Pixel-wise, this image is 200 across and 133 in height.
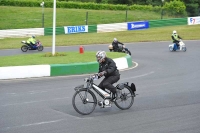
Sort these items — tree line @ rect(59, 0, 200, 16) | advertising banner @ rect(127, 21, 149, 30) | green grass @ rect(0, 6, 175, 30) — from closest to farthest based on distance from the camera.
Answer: advertising banner @ rect(127, 21, 149, 30)
green grass @ rect(0, 6, 175, 30)
tree line @ rect(59, 0, 200, 16)

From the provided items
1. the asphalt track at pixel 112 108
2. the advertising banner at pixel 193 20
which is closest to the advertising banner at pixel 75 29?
the advertising banner at pixel 193 20

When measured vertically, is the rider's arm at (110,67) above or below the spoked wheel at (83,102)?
above

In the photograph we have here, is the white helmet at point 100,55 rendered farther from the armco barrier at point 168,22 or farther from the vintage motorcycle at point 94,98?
the armco barrier at point 168,22

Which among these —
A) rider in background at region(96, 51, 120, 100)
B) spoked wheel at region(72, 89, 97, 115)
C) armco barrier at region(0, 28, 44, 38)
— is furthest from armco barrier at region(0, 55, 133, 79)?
armco barrier at region(0, 28, 44, 38)

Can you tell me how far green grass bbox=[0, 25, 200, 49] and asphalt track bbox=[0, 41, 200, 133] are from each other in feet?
57.6

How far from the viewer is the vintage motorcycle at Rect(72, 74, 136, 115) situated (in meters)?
11.9

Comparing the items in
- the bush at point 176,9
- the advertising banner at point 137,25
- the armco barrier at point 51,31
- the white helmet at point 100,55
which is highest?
the bush at point 176,9

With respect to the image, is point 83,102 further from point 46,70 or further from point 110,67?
point 46,70

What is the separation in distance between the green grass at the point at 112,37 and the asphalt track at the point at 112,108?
1756cm

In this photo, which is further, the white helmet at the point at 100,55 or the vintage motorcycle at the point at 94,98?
the white helmet at the point at 100,55

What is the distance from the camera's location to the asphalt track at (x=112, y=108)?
1031 centimetres

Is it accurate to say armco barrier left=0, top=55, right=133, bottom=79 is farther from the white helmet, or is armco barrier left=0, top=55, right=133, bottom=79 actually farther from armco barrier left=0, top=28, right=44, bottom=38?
armco barrier left=0, top=28, right=44, bottom=38

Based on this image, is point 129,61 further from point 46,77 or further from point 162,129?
point 162,129

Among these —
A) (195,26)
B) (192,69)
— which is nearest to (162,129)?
(192,69)
